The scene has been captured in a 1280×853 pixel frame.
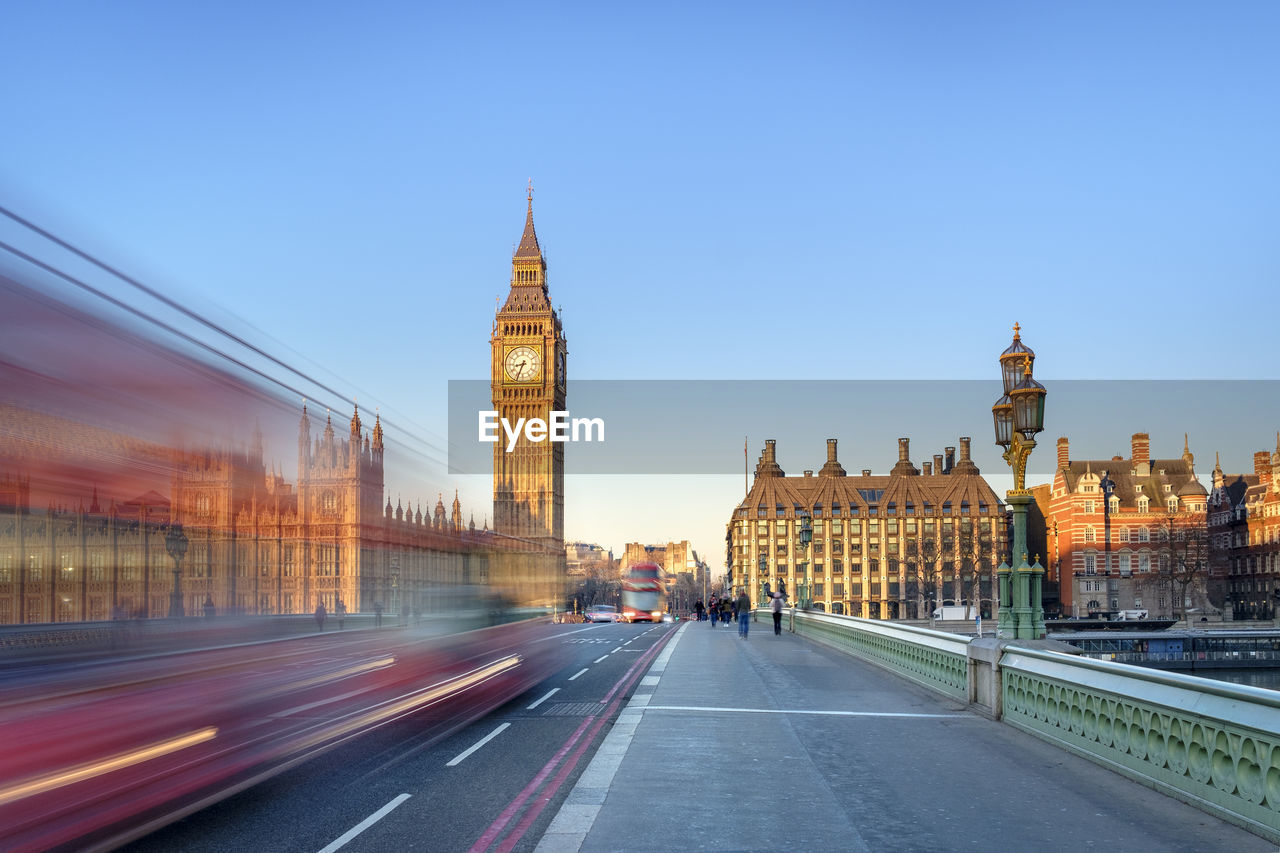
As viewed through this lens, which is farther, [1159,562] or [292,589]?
[1159,562]

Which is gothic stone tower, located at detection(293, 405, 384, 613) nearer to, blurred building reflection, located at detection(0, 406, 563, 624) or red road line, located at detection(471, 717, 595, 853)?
blurred building reflection, located at detection(0, 406, 563, 624)

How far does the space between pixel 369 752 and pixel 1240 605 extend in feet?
345

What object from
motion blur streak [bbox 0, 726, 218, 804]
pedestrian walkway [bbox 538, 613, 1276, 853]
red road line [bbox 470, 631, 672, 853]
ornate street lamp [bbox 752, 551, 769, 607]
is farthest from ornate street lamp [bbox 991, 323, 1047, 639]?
ornate street lamp [bbox 752, 551, 769, 607]

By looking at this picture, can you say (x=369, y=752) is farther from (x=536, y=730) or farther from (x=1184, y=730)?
(x=1184, y=730)

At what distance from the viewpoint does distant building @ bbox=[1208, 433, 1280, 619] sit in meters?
89.5

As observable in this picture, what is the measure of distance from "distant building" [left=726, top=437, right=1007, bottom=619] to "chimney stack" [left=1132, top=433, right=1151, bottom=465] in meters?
29.7

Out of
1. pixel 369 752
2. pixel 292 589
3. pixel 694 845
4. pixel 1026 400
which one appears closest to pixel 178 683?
pixel 292 589

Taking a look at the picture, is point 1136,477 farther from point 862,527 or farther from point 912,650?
point 912,650

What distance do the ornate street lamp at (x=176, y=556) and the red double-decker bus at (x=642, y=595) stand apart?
6311 cm

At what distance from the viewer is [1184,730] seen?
8797 millimetres

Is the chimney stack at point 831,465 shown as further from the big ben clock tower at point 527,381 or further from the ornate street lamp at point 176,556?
the ornate street lamp at point 176,556

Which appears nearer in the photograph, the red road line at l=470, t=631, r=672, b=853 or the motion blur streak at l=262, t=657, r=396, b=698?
the red road line at l=470, t=631, r=672, b=853

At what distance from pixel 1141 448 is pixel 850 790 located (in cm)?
11456

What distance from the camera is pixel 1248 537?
3807 inches
